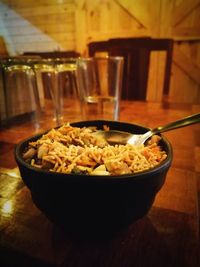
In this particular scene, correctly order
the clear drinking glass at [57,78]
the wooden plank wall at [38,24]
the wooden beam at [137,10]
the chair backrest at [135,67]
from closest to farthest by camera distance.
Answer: the clear drinking glass at [57,78] → the chair backrest at [135,67] → the wooden beam at [137,10] → the wooden plank wall at [38,24]

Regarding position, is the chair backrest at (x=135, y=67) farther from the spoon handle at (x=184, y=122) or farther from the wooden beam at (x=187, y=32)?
the spoon handle at (x=184, y=122)

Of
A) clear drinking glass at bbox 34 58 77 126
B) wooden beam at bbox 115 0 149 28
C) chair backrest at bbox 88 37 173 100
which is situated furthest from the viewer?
wooden beam at bbox 115 0 149 28

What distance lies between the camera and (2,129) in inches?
Answer: 31.8

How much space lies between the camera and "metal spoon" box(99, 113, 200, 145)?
37 cm

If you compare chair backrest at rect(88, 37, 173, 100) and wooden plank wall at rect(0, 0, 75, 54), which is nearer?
chair backrest at rect(88, 37, 173, 100)

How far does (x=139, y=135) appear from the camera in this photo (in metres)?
0.42

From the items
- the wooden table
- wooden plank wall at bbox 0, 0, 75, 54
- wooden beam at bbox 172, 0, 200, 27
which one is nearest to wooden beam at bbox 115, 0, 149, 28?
wooden beam at bbox 172, 0, 200, 27

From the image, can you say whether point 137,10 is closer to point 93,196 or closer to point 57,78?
point 57,78

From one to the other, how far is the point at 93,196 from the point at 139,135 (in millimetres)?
208

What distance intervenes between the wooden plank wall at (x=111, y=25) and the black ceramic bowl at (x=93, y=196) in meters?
1.36

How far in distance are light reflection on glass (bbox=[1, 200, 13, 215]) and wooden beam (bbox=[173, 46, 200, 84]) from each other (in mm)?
2194

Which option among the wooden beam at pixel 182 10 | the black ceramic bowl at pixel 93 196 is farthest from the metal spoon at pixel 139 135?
the wooden beam at pixel 182 10

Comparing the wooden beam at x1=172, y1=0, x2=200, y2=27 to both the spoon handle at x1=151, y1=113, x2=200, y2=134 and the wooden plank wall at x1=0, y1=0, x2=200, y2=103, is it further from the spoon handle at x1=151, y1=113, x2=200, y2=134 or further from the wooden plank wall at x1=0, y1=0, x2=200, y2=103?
the spoon handle at x1=151, y1=113, x2=200, y2=134

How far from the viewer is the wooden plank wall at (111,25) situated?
6.65 ft
